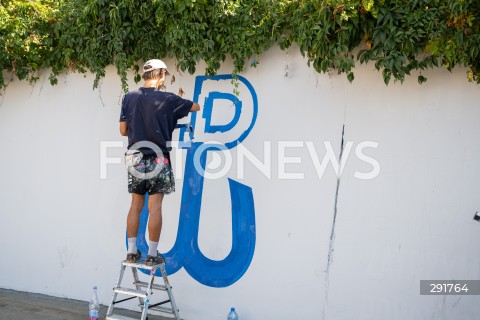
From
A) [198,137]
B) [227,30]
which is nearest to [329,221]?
[198,137]

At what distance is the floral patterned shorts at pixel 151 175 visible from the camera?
5352 mm

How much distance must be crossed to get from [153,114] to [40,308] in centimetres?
260

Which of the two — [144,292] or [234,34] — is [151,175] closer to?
[144,292]

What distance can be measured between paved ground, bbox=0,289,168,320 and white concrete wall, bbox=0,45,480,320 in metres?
0.17

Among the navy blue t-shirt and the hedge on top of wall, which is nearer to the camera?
the hedge on top of wall

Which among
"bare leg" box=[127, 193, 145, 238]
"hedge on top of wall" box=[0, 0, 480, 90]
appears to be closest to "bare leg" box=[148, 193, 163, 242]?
"bare leg" box=[127, 193, 145, 238]

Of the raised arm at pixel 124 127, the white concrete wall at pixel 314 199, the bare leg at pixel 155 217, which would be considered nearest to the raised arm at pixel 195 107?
the white concrete wall at pixel 314 199

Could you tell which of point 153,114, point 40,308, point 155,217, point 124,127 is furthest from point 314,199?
point 40,308

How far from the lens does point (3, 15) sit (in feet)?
22.7

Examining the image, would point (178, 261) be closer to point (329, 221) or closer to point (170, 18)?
→ point (329, 221)

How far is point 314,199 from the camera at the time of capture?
5.45 m

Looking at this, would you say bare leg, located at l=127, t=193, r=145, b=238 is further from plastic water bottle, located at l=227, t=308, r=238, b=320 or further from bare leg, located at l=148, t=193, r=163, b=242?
plastic water bottle, located at l=227, t=308, r=238, b=320

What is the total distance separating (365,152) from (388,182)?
0.31 metres

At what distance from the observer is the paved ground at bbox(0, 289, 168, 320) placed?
20.2 ft
